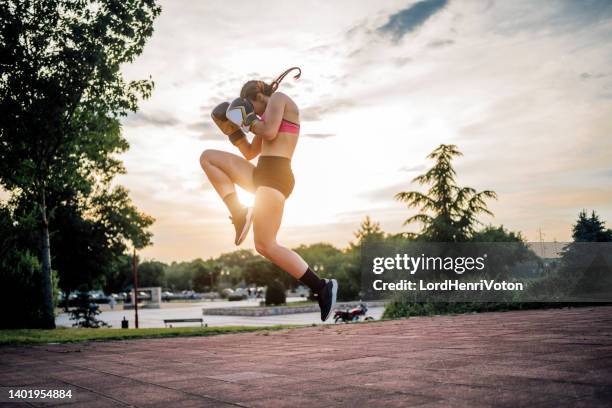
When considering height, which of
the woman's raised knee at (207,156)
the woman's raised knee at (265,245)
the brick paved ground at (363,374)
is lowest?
the brick paved ground at (363,374)

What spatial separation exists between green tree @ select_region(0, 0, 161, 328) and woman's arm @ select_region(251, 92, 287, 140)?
13930mm

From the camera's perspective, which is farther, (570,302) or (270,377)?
(570,302)

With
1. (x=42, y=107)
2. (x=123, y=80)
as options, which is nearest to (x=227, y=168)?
(x=42, y=107)

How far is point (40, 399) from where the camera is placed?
12.4 ft

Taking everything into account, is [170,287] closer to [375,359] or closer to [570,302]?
[570,302]

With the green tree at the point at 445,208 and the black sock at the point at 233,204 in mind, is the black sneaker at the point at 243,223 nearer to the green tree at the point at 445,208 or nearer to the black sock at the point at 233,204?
the black sock at the point at 233,204

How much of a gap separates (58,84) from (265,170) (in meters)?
14.5

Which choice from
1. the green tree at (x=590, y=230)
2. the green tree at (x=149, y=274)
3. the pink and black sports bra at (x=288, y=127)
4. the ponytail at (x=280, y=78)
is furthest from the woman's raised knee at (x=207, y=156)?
the green tree at (x=149, y=274)

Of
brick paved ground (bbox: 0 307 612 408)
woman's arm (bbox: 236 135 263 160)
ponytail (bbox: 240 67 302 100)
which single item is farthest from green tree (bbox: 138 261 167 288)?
ponytail (bbox: 240 67 302 100)

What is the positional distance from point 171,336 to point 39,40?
10484 millimetres

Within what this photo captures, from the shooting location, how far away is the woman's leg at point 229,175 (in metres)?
3.91

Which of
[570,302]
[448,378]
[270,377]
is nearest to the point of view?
[448,378]

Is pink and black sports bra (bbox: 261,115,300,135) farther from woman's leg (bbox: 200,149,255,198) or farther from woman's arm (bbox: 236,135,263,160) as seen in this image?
woman's arm (bbox: 236,135,263,160)

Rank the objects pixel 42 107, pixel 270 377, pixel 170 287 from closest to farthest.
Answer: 1. pixel 270 377
2. pixel 42 107
3. pixel 170 287
